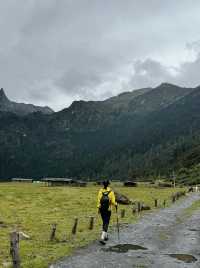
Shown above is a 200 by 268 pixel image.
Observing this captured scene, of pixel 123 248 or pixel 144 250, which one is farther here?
pixel 123 248

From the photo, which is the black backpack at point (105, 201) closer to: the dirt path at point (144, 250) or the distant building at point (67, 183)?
the dirt path at point (144, 250)

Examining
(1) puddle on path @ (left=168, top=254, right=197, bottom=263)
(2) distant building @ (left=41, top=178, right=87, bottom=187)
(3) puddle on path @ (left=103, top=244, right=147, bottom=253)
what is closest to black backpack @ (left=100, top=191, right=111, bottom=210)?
(3) puddle on path @ (left=103, top=244, right=147, bottom=253)

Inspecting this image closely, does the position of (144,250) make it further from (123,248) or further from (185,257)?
(185,257)

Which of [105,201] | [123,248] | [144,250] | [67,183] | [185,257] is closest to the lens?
[185,257]

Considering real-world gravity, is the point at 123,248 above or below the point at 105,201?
below

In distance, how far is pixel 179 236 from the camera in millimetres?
33031

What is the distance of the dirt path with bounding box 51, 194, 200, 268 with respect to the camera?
2192cm

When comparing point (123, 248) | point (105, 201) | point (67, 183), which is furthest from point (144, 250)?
point (67, 183)

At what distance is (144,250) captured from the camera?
1022 inches

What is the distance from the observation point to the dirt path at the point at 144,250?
2192cm

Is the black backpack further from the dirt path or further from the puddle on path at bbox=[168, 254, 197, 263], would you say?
the puddle on path at bbox=[168, 254, 197, 263]

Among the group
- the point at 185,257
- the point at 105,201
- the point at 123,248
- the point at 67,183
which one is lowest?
the point at 185,257

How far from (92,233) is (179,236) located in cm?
689

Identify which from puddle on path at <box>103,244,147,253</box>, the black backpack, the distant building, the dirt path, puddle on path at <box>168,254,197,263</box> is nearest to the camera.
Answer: the dirt path
